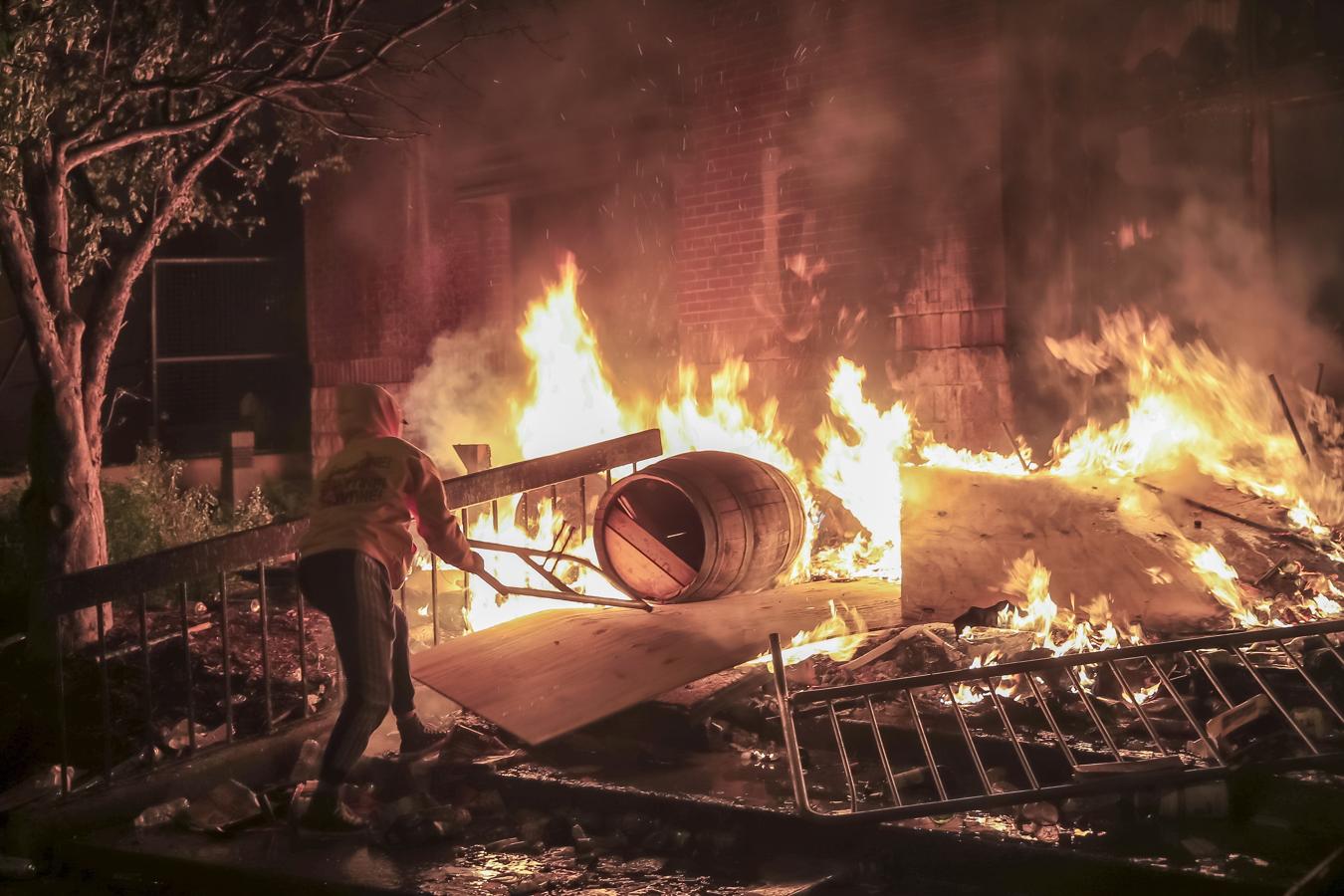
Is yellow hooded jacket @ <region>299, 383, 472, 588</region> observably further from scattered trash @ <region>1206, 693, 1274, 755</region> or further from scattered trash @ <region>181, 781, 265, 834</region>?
scattered trash @ <region>1206, 693, 1274, 755</region>

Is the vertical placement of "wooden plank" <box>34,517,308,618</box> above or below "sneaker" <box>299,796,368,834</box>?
above

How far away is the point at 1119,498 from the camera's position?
577 cm

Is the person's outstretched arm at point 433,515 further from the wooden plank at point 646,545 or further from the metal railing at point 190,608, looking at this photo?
the wooden plank at point 646,545

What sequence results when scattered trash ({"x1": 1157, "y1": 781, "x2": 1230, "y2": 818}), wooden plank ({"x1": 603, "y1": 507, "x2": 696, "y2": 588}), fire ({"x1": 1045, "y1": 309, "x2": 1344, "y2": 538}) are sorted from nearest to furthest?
scattered trash ({"x1": 1157, "y1": 781, "x2": 1230, "y2": 818}) < fire ({"x1": 1045, "y1": 309, "x2": 1344, "y2": 538}) < wooden plank ({"x1": 603, "y1": 507, "x2": 696, "y2": 588})

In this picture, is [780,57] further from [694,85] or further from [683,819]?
[683,819]

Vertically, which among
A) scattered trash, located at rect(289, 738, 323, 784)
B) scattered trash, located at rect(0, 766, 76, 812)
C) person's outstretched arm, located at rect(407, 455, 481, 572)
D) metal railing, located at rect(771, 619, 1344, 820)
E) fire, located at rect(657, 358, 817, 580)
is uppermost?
fire, located at rect(657, 358, 817, 580)

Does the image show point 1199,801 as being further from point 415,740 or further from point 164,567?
point 164,567

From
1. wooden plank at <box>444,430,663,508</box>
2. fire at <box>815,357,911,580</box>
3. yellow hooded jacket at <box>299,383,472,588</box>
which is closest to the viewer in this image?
yellow hooded jacket at <box>299,383,472,588</box>

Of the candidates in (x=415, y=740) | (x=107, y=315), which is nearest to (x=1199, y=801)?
(x=415, y=740)

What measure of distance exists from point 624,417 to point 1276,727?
257 inches

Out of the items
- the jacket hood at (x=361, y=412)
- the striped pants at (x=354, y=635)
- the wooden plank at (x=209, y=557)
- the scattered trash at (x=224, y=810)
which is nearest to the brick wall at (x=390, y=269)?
the wooden plank at (x=209, y=557)

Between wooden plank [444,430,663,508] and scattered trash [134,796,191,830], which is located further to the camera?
wooden plank [444,430,663,508]

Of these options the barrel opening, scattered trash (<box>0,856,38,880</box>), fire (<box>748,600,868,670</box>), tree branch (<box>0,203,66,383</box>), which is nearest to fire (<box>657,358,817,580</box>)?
the barrel opening

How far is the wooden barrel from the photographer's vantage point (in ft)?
21.9
